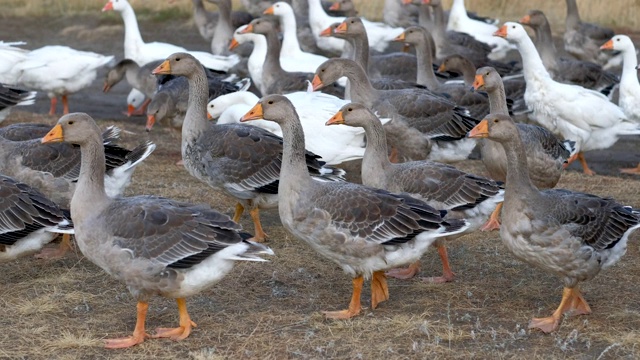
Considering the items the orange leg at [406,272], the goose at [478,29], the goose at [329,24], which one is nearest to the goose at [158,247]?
the orange leg at [406,272]

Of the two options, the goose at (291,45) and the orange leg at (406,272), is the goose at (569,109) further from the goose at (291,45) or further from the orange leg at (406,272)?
the orange leg at (406,272)

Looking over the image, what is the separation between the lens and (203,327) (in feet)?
22.7

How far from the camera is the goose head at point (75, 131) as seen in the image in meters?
7.06

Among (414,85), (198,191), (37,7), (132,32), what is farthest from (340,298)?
(37,7)

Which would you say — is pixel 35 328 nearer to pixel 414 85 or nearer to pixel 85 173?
pixel 85 173

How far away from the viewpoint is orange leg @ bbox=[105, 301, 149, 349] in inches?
257

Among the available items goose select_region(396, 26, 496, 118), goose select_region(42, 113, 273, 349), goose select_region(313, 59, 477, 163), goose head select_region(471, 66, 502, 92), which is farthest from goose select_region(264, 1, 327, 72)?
goose select_region(42, 113, 273, 349)

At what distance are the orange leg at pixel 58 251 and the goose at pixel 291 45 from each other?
239 inches

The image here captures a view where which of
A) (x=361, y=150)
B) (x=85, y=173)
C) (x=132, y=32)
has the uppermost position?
(x=85, y=173)

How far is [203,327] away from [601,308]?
2910 mm

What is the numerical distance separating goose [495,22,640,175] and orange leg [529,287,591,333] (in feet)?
15.8

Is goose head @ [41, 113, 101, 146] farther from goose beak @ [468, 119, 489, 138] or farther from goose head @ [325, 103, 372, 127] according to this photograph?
goose beak @ [468, 119, 489, 138]

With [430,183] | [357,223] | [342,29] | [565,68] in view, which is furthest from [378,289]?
[565,68]

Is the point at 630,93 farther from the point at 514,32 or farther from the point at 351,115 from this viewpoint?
the point at 351,115
